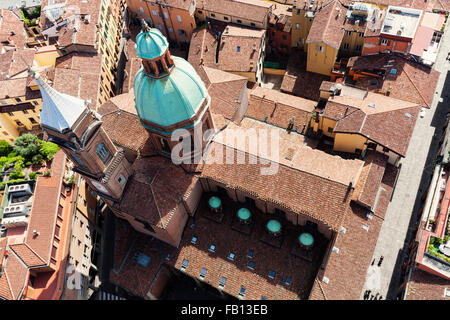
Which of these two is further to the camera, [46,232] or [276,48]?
[276,48]

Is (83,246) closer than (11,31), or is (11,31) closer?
(83,246)

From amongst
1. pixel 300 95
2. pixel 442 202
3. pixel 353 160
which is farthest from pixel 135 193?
pixel 442 202

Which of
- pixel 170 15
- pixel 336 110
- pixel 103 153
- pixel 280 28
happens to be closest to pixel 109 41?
pixel 170 15

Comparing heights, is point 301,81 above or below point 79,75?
above

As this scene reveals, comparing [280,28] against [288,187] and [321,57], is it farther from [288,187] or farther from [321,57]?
[288,187]

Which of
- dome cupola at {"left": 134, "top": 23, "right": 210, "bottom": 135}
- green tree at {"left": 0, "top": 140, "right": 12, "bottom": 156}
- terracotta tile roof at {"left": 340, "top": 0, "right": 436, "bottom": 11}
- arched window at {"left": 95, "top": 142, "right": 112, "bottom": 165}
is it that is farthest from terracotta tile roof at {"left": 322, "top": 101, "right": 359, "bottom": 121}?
green tree at {"left": 0, "top": 140, "right": 12, "bottom": 156}

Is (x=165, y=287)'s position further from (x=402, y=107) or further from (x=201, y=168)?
(x=402, y=107)
